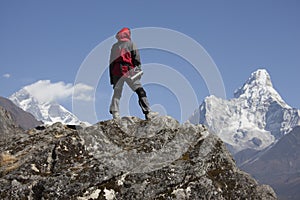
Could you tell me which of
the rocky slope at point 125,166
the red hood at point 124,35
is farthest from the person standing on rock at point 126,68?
the rocky slope at point 125,166

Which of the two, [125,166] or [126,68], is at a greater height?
[126,68]

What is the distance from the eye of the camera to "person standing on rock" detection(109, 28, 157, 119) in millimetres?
20281

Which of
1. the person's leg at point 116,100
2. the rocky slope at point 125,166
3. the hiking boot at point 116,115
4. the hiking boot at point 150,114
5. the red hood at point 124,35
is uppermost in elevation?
the red hood at point 124,35

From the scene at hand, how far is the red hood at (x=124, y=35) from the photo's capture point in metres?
20.3

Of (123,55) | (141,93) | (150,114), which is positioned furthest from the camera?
(141,93)

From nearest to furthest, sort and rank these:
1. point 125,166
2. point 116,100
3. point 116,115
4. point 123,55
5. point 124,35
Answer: point 125,166
point 123,55
point 124,35
point 116,115
point 116,100

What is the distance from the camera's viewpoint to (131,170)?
1602cm

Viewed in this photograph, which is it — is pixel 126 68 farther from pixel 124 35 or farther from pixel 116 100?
pixel 116 100

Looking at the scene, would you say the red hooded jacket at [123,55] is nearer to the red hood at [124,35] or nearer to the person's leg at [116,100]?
the red hood at [124,35]

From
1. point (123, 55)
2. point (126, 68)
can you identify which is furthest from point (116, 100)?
point (123, 55)

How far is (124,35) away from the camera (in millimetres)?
20375

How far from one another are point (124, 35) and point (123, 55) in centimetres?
100

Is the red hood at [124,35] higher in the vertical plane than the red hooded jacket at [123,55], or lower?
higher

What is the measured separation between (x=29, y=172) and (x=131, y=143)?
14.7 feet
